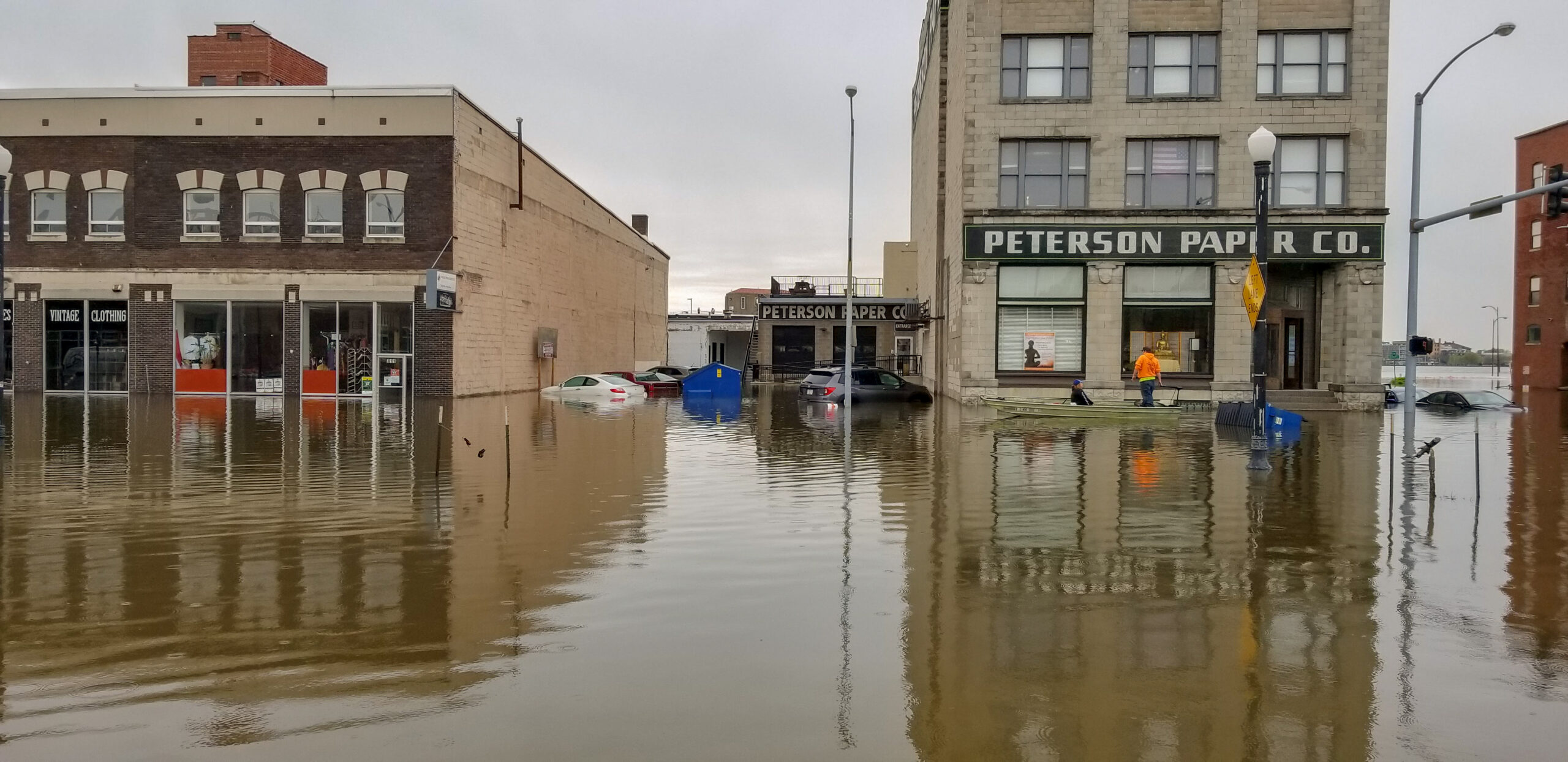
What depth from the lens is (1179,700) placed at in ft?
17.9

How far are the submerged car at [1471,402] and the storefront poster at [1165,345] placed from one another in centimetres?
1281

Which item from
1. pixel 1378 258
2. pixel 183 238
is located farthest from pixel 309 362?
pixel 1378 258

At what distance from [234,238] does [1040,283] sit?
27.9 meters

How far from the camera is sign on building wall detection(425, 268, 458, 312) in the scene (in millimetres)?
32375

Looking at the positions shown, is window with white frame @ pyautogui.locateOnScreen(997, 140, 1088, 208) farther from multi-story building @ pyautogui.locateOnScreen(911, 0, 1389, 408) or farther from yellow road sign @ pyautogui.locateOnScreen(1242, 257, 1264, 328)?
yellow road sign @ pyautogui.locateOnScreen(1242, 257, 1264, 328)

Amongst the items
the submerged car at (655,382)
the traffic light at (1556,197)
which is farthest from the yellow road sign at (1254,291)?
the submerged car at (655,382)

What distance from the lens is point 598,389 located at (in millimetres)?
37281

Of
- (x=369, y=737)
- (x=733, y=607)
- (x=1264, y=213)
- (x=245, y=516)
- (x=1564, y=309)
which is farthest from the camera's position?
(x=1564, y=309)

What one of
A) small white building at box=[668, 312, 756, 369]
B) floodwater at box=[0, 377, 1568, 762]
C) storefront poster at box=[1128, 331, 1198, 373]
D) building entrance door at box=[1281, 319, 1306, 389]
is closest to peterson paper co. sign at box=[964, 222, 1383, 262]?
storefront poster at box=[1128, 331, 1198, 373]

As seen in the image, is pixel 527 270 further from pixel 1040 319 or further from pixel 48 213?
pixel 1040 319

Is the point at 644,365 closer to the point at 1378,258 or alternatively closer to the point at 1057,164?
the point at 1057,164

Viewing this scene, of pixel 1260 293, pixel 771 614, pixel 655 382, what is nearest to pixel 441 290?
pixel 655 382

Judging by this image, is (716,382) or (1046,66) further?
(716,382)

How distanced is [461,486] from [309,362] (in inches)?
949
